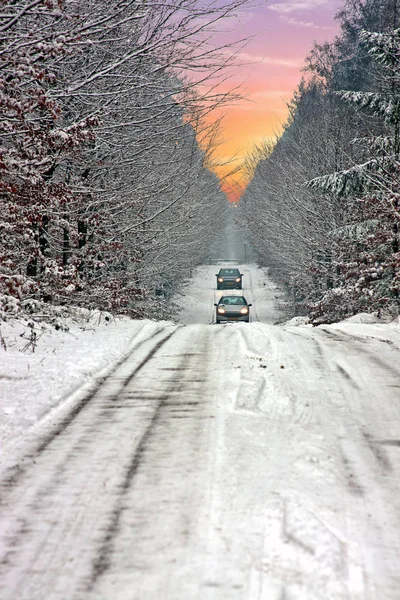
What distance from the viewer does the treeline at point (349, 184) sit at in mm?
13297

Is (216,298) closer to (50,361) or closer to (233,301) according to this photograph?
(233,301)

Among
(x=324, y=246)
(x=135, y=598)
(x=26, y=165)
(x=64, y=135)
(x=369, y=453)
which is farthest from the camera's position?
(x=324, y=246)

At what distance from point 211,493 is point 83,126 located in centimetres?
551

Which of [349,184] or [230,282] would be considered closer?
[349,184]

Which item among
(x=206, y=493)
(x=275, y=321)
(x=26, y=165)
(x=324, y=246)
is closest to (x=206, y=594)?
(x=206, y=493)

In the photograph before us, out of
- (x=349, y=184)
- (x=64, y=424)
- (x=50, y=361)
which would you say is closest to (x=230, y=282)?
(x=349, y=184)

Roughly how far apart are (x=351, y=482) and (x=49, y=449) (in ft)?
7.91

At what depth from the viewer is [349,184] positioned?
13828mm

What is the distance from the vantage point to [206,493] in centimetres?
301

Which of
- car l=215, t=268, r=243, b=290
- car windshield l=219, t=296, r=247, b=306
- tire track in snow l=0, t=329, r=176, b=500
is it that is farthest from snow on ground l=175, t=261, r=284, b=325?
tire track in snow l=0, t=329, r=176, b=500

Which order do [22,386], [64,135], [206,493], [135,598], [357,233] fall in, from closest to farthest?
1. [135,598]
2. [206,493]
3. [22,386]
4. [64,135]
5. [357,233]

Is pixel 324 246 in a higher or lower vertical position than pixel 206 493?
higher

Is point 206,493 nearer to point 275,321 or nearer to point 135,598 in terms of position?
point 135,598

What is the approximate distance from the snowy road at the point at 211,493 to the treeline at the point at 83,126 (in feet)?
9.89
